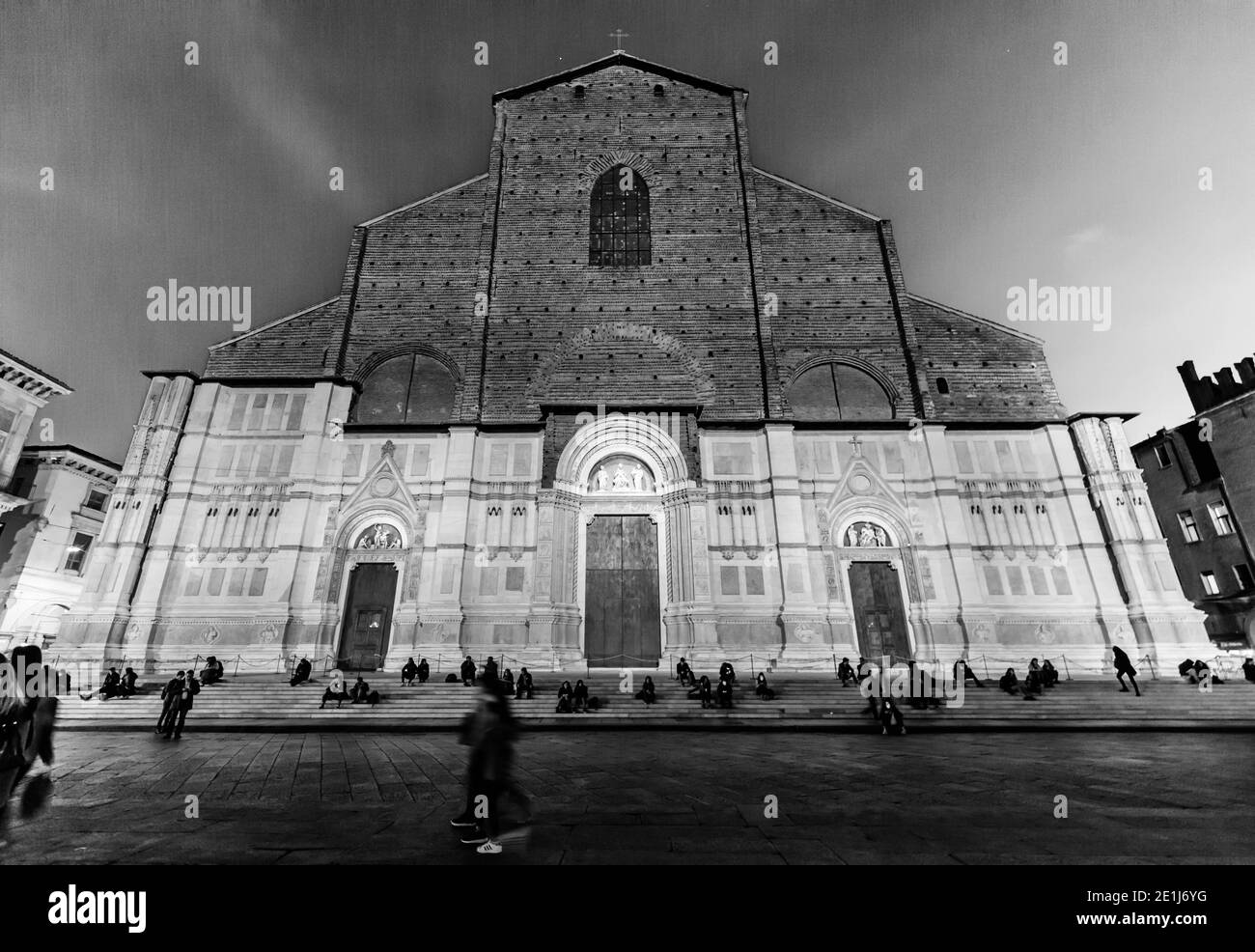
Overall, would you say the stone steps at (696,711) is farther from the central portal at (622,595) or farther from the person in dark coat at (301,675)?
the central portal at (622,595)

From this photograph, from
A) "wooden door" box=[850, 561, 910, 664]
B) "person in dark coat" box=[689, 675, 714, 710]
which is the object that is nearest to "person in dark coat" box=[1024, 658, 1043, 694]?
"wooden door" box=[850, 561, 910, 664]

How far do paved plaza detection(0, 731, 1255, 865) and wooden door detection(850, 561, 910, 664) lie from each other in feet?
25.2

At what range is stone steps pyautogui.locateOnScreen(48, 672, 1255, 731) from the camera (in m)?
11.7

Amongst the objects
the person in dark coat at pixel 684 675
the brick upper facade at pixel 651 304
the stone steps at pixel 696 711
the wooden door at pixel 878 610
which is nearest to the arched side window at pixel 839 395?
the brick upper facade at pixel 651 304

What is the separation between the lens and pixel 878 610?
17312mm

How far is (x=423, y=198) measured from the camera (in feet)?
76.2

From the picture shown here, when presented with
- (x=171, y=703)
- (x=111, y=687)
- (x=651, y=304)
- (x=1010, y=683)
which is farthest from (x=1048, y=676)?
(x=111, y=687)

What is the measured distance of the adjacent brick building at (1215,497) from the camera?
2467cm

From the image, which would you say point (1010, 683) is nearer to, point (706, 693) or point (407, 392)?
point (706, 693)

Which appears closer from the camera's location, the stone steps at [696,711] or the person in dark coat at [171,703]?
the person in dark coat at [171,703]

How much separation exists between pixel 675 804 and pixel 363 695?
1067cm

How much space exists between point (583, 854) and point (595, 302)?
781 inches

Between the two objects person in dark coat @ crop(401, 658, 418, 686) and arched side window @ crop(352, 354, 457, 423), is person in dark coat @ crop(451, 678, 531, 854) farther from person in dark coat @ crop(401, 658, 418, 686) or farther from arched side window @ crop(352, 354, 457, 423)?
arched side window @ crop(352, 354, 457, 423)

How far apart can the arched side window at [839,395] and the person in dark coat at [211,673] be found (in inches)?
729
